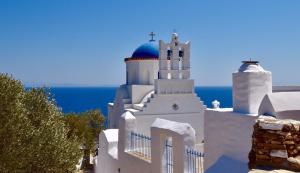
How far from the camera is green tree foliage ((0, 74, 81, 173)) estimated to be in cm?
981

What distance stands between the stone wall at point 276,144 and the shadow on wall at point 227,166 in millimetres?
2600

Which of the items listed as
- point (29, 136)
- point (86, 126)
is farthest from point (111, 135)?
point (86, 126)

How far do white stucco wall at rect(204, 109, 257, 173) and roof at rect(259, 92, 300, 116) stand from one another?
38 cm

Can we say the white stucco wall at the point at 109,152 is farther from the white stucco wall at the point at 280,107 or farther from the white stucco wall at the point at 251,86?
the white stucco wall at the point at 280,107

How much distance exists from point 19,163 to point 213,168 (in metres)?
5.46

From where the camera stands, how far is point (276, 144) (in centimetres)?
455

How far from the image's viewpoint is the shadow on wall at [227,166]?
7.20 m

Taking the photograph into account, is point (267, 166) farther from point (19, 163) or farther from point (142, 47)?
point (142, 47)

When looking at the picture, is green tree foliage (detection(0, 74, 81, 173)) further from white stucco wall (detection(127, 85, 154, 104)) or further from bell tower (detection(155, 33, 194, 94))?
white stucco wall (detection(127, 85, 154, 104))

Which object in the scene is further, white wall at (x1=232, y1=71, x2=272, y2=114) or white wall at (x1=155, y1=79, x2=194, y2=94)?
white wall at (x1=155, y1=79, x2=194, y2=94)

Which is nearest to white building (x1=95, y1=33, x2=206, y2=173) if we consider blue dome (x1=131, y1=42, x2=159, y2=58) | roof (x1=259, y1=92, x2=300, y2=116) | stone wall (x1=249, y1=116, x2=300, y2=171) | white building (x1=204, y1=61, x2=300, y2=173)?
blue dome (x1=131, y1=42, x2=159, y2=58)

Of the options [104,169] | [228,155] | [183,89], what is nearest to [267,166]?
[228,155]

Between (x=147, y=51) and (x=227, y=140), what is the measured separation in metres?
15.9

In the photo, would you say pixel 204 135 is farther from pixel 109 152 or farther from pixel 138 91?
pixel 138 91
